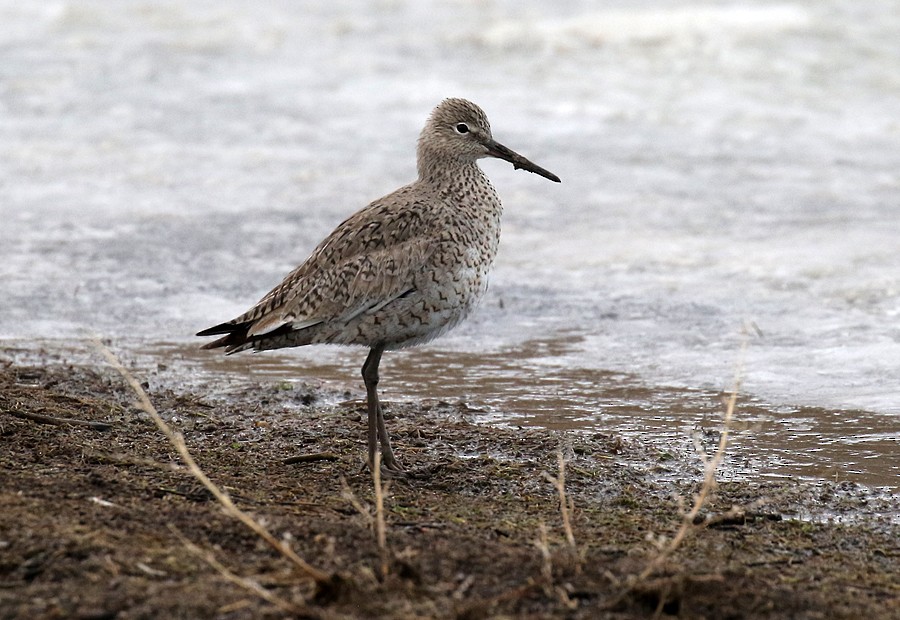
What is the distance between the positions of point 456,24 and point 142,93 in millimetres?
4856

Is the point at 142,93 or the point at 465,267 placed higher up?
the point at 142,93

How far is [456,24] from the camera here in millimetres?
17672

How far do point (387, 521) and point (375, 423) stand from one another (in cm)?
104

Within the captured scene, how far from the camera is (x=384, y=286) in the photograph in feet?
18.8

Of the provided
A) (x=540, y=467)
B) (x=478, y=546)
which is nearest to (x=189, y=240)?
(x=540, y=467)

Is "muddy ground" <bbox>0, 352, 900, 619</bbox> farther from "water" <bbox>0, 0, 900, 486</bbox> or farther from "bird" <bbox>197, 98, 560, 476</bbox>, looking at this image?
"water" <bbox>0, 0, 900, 486</bbox>

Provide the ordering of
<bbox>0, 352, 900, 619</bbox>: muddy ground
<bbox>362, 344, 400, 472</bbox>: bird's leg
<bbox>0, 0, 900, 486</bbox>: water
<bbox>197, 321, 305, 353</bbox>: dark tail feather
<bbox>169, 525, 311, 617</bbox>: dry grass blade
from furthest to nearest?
<bbox>0, 0, 900, 486</bbox>: water → <bbox>197, 321, 305, 353</bbox>: dark tail feather → <bbox>362, 344, 400, 472</bbox>: bird's leg → <bbox>0, 352, 900, 619</bbox>: muddy ground → <bbox>169, 525, 311, 617</bbox>: dry grass blade

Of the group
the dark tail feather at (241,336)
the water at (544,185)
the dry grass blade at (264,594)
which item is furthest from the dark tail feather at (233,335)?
the dry grass blade at (264,594)

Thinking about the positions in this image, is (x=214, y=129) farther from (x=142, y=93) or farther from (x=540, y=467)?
(x=540, y=467)

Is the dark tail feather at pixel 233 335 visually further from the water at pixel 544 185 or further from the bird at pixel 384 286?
the water at pixel 544 185

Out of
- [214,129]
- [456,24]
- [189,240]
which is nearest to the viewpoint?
[189,240]

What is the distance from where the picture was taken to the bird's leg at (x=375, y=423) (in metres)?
5.71

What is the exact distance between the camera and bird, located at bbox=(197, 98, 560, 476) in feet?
18.8

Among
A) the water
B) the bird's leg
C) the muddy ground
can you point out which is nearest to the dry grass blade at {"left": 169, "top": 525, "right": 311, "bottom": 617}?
the muddy ground
